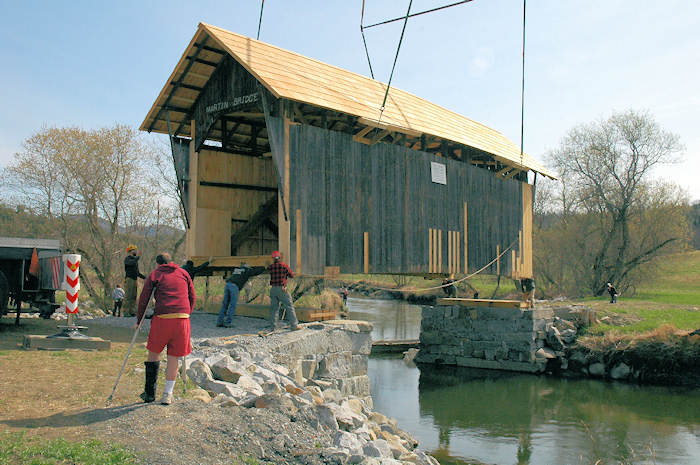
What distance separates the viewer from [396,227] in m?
14.6

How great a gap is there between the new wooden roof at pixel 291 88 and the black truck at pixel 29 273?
13.9 ft

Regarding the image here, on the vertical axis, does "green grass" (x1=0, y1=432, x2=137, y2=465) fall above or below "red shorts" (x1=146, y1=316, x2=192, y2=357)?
below

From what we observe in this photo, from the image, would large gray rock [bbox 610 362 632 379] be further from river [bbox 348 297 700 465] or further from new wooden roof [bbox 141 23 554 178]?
new wooden roof [bbox 141 23 554 178]

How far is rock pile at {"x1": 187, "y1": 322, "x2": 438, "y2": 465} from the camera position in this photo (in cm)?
607

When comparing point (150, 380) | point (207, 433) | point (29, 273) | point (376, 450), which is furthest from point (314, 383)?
point (29, 273)

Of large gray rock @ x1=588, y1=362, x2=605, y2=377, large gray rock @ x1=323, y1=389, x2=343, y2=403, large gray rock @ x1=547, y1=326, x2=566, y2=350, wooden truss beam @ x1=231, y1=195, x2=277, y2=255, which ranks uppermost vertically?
wooden truss beam @ x1=231, y1=195, x2=277, y2=255

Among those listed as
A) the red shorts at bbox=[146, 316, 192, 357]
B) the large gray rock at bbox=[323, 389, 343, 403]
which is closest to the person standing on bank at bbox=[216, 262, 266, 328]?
the large gray rock at bbox=[323, 389, 343, 403]

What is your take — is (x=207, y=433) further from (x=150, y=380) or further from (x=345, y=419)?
(x=345, y=419)

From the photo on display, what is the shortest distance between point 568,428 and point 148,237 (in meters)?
23.8

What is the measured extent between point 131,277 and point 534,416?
32.7 ft

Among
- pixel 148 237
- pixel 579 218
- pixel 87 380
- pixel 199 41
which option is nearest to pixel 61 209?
pixel 148 237

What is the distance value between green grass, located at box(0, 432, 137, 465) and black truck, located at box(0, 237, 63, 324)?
7049 millimetres

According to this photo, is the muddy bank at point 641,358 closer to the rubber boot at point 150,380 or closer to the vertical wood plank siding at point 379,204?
the vertical wood plank siding at point 379,204

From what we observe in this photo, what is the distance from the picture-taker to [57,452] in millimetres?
4297
